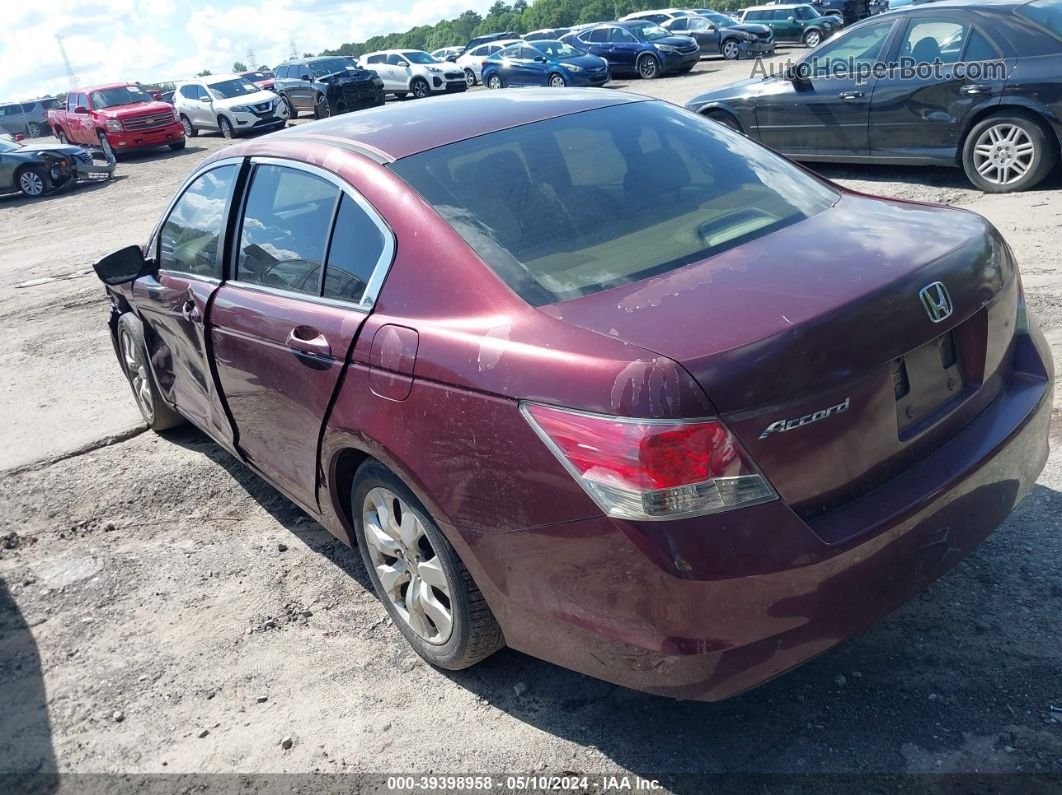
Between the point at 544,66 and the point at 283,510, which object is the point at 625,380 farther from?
the point at 544,66

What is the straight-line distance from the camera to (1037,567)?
3.25 m

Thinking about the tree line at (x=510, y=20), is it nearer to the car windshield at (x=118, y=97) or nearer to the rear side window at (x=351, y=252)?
the car windshield at (x=118, y=97)

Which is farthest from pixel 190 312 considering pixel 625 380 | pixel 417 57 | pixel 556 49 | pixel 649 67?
pixel 417 57

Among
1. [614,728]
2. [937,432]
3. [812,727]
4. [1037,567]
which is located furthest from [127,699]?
[1037,567]

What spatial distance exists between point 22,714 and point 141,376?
2511 mm

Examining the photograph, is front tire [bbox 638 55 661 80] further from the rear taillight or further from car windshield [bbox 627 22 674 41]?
the rear taillight

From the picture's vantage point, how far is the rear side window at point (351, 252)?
9.85 feet

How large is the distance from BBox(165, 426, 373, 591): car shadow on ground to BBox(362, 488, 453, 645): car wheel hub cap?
1.88 ft

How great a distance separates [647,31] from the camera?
102 ft

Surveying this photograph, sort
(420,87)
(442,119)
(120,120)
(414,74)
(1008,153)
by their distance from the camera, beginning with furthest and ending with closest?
1. (420,87)
2. (414,74)
3. (120,120)
4. (1008,153)
5. (442,119)

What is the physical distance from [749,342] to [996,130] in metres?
7.26

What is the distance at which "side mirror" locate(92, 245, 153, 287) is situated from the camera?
14.9 feet

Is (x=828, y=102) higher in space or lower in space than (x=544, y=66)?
higher

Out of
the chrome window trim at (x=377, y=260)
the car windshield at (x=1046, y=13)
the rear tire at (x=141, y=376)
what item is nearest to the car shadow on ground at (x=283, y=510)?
the rear tire at (x=141, y=376)
